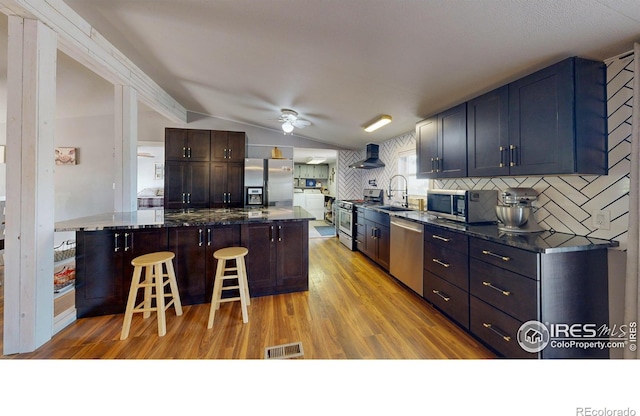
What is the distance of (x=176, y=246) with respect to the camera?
7.86ft

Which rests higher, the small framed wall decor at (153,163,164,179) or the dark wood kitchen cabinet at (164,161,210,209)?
the small framed wall decor at (153,163,164,179)

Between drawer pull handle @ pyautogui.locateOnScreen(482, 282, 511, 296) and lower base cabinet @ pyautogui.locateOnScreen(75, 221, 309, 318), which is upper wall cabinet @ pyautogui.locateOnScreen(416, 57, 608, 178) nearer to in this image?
drawer pull handle @ pyautogui.locateOnScreen(482, 282, 511, 296)

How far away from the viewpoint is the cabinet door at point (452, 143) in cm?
248

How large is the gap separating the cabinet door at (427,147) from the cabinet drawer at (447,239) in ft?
3.00

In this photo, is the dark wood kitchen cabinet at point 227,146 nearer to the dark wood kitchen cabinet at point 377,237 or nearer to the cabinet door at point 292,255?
the cabinet door at point 292,255

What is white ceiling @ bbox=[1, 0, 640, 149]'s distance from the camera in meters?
1.38

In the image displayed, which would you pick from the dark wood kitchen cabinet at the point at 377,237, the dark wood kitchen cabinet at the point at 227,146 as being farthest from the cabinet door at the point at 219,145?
the dark wood kitchen cabinet at the point at 377,237

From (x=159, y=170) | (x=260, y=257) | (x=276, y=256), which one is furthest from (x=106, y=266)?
(x=159, y=170)

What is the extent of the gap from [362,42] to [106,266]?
306 cm

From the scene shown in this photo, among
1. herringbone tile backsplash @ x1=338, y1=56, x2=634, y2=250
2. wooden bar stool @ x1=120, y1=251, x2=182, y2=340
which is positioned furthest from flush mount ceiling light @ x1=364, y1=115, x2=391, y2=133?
wooden bar stool @ x1=120, y1=251, x2=182, y2=340

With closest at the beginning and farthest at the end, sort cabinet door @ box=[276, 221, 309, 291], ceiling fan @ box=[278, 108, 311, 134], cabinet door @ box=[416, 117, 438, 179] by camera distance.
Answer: cabinet door @ box=[276, 221, 309, 291], cabinet door @ box=[416, 117, 438, 179], ceiling fan @ box=[278, 108, 311, 134]

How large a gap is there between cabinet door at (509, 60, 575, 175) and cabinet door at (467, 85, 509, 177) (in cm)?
6
